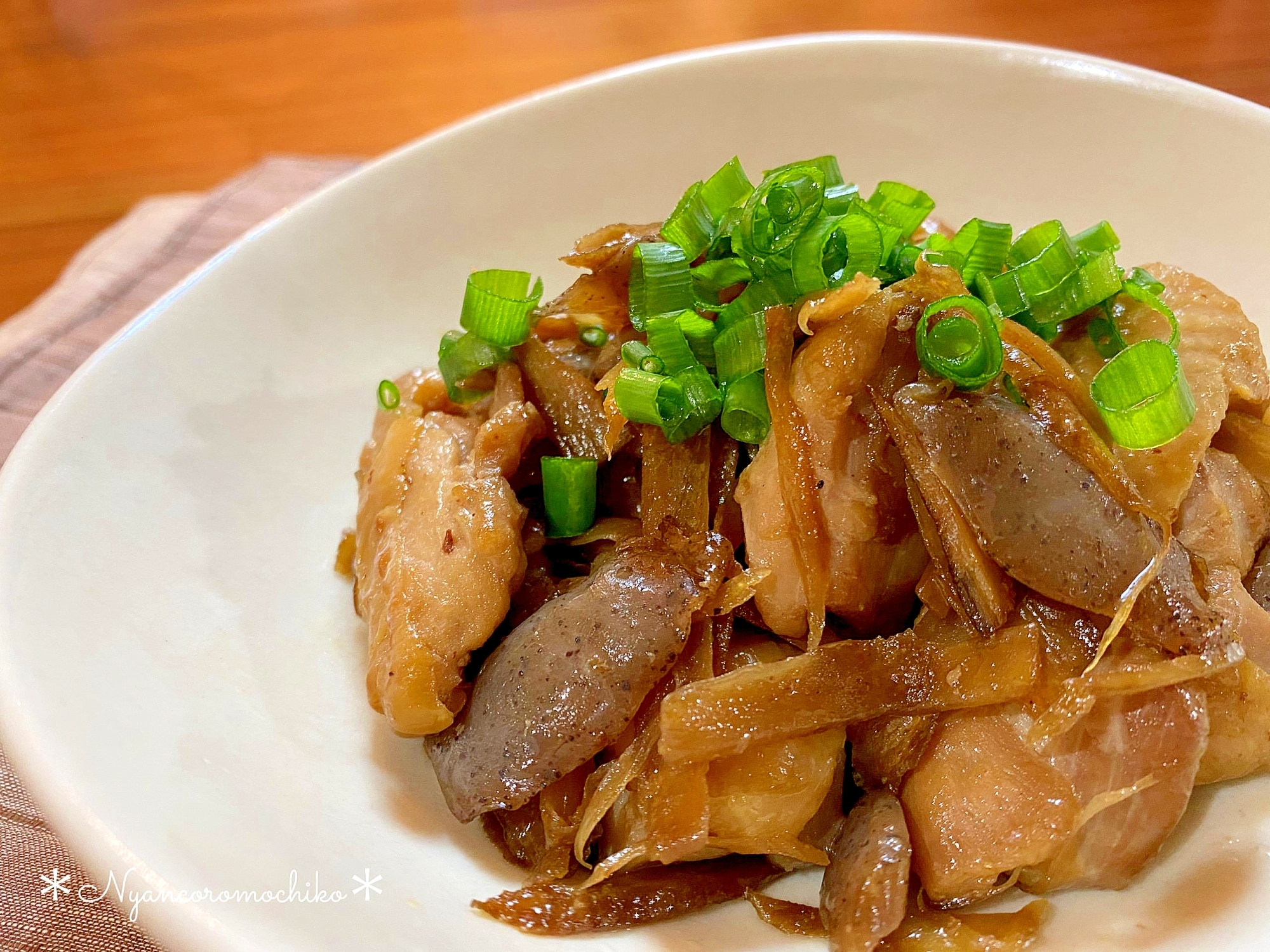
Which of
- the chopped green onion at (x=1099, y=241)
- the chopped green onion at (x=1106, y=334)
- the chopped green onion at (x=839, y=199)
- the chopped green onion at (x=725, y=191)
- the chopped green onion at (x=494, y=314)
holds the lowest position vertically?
the chopped green onion at (x=494, y=314)

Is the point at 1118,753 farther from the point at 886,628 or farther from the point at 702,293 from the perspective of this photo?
the point at 702,293

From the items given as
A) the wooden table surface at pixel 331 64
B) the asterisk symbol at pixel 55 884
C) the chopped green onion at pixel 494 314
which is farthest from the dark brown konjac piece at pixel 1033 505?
the wooden table surface at pixel 331 64

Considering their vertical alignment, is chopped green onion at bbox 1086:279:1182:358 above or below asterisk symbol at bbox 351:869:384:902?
above

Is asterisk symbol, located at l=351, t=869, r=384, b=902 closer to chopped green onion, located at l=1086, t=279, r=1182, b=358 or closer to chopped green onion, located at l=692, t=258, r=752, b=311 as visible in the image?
chopped green onion, located at l=692, t=258, r=752, b=311

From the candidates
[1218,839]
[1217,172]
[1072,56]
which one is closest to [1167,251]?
[1217,172]

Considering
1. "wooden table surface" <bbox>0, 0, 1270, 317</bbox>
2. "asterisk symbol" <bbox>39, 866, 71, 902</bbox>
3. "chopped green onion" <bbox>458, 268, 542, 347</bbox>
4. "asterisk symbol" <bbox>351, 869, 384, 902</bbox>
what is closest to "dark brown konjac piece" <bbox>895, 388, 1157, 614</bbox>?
"chopped green onion" <bbox>458, 268, 542, 347</bbox>

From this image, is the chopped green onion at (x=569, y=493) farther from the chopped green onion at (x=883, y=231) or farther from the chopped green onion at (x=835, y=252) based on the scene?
the chopped green onion at (x=883, y=231)
